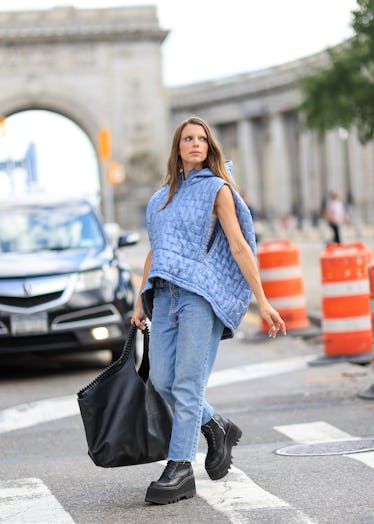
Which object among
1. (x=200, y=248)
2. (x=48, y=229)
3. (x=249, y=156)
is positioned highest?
(x=200, y=248)

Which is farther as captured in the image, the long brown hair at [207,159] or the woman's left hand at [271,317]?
the long brown hair at [207,159]

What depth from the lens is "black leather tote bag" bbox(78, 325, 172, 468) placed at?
629 cm

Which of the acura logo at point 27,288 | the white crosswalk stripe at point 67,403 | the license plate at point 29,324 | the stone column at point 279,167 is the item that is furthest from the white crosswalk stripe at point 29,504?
the stone column at point 279,167

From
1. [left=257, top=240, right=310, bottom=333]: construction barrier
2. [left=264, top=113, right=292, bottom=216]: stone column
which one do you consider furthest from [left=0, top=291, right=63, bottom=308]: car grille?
[left=264, top=113, right=292, bottom=216]: stone column

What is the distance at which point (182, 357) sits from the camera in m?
6.34

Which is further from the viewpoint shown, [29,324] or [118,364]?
[29,324]

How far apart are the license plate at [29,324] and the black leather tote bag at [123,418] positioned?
215 inches

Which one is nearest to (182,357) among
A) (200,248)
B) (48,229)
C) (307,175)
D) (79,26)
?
(200,248)

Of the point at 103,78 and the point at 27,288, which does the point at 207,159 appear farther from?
the point at 103,78

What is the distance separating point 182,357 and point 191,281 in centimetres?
36

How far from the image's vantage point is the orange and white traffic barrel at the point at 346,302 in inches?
481

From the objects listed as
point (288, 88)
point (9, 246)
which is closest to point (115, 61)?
point (288, 88)

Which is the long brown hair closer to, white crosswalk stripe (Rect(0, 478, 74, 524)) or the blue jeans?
the blue jeans

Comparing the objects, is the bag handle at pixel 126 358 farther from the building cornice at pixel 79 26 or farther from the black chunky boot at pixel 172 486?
the building cornice at pixel 79 26
